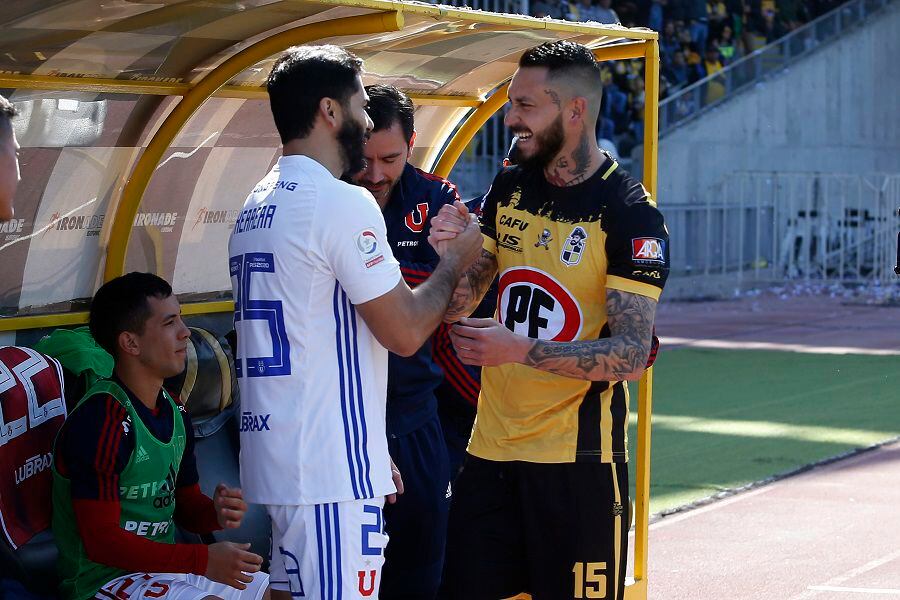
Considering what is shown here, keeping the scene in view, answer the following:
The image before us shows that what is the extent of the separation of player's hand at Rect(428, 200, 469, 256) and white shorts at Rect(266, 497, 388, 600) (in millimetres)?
742

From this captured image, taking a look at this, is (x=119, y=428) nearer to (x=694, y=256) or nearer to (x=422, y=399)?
(x=422, y=399)

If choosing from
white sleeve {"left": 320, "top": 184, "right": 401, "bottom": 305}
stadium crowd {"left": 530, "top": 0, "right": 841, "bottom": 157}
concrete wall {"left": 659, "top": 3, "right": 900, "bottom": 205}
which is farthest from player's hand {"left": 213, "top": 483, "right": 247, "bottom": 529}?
concrete wall {"left": 659, "top": 3, "right": 900, "bottom": 205}

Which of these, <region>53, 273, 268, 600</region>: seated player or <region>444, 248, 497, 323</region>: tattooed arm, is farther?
<region>444, 248, 497, 323</region>: tattooed arm

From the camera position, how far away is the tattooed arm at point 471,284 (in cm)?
395

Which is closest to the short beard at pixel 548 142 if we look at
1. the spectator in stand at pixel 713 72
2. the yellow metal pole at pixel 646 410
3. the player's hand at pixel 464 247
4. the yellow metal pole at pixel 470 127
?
the player's hand at pixel 464 247

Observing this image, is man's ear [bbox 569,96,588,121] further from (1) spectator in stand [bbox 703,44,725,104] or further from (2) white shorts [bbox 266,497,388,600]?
(1) spectator in stand [bbox 703,44,725,104]

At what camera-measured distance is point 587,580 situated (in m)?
3.74

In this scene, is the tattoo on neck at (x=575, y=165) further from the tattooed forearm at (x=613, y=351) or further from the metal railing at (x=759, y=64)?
the metal railing at (x=759, y=64)

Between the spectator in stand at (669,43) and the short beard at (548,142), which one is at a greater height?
the spectator in stand at (669,43)

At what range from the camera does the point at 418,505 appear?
442 centimetres

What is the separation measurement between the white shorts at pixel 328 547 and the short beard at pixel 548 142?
115 centimetres

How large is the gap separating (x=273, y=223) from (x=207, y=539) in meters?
1.98

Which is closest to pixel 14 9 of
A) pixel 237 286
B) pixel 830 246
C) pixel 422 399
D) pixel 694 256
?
pixel 237 286

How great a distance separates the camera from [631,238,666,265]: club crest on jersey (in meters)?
3.60
